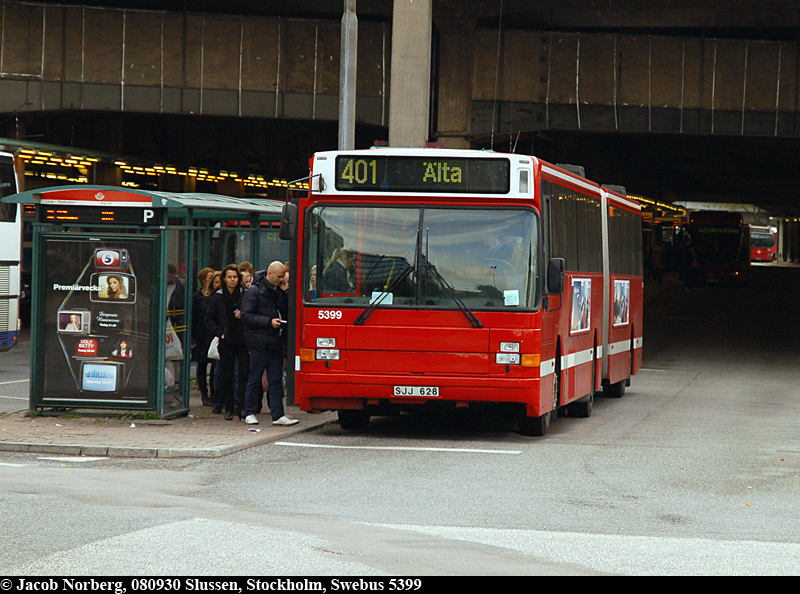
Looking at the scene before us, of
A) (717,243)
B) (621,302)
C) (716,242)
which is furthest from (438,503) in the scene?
(717,243)

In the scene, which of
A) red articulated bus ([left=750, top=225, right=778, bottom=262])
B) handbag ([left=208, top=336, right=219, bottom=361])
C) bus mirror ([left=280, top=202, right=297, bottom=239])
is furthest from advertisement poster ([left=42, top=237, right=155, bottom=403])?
red articulated bus ([left=750, top=225, right=778, bottom=262])

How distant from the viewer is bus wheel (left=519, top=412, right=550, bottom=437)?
12.7 m

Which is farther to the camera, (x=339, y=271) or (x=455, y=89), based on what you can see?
(x=455, y=89)

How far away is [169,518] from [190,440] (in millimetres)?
4104

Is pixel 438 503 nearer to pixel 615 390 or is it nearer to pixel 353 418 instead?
pixel 353 418

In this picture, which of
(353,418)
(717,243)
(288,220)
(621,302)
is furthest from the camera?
(717,243)

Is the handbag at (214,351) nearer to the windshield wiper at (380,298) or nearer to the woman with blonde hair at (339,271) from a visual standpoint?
the woman with blonde hair at (339,271)

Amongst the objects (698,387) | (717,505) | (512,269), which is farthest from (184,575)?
(698,387)

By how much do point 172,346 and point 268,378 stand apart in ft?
4.01

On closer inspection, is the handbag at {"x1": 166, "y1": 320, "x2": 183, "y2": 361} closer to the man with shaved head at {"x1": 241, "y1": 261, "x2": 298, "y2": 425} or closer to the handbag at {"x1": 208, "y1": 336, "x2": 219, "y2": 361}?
the handbag at {"x1": 208, "y1": 336, "x2": 219, "y2": 361}

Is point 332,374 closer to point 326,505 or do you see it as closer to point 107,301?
point 107,301

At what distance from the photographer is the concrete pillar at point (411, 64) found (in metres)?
23.2

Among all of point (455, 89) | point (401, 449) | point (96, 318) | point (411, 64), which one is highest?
point (455, 89)

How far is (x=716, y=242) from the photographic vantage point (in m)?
56.4
